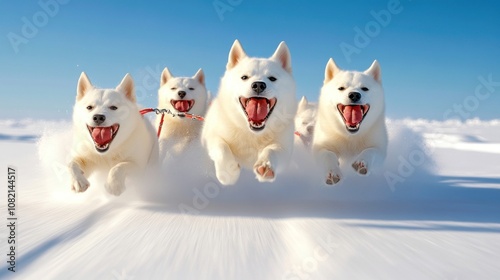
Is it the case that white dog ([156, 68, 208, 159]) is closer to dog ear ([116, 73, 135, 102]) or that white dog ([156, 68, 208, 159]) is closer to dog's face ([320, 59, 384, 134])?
dog ear ([116, 73, 135, 102])

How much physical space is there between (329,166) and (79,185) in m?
2.39

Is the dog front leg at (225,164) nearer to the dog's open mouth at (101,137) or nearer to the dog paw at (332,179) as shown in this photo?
the dog paw at (332,179)

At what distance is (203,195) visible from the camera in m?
4.55

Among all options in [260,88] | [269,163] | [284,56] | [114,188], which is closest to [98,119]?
[114,188]

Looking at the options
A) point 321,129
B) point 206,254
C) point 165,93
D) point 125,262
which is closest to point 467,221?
point 321,129

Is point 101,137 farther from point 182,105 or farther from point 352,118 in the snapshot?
point 182,105

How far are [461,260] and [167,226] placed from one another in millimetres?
2148

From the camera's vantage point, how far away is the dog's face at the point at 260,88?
4.38 m

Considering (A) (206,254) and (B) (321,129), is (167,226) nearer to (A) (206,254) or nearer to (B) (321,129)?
(A) (206,254)

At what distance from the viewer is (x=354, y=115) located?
501 centimetres

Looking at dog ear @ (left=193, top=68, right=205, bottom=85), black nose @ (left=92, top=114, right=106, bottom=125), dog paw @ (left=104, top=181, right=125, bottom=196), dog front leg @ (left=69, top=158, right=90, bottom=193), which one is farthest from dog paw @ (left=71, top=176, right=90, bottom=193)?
dog ear @ (left=193, top=68, right=205, bottom=85)

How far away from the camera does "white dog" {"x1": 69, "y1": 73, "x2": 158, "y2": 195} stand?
4.43m

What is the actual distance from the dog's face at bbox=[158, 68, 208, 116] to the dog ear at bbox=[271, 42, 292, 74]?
2.98 m

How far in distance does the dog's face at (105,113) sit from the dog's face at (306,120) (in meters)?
2.63
